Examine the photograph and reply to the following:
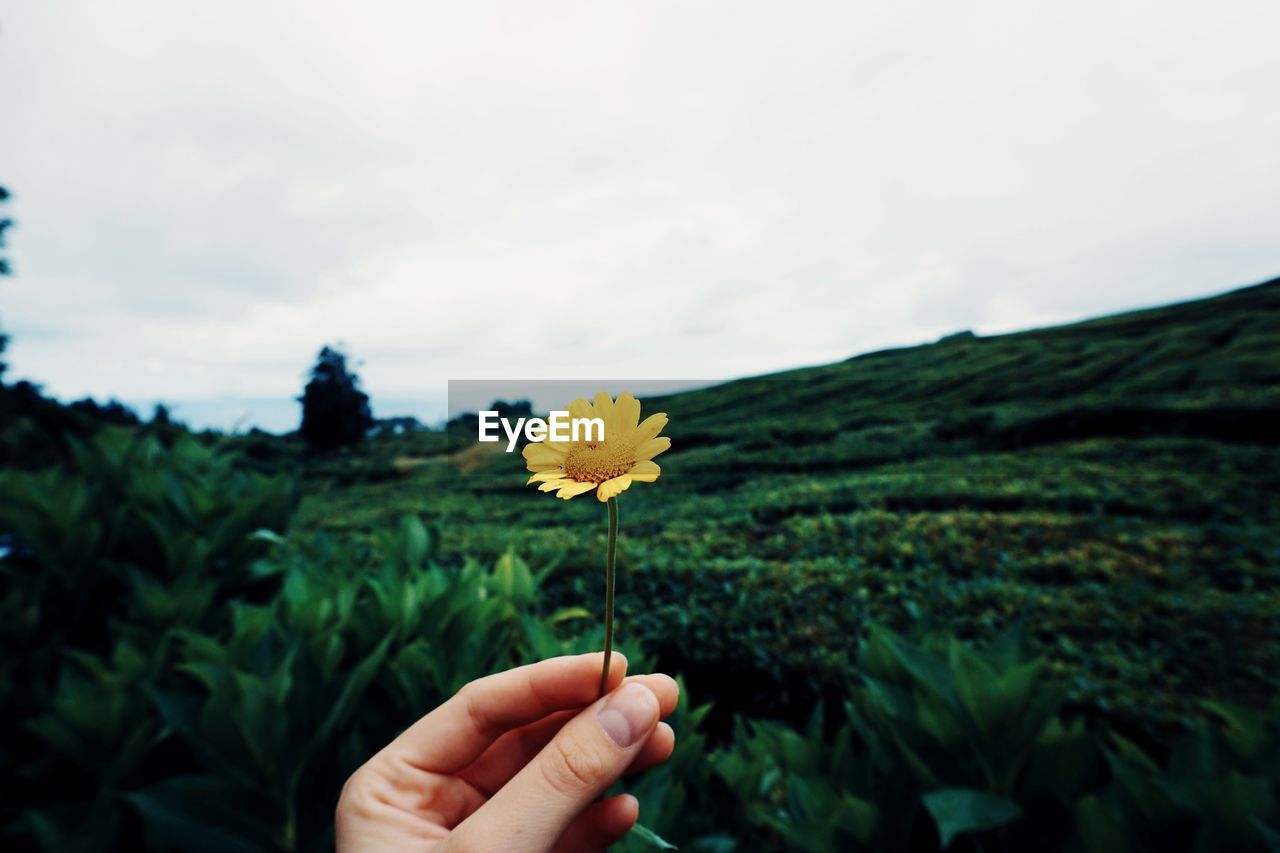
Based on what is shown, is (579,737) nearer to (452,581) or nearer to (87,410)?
(452,581)

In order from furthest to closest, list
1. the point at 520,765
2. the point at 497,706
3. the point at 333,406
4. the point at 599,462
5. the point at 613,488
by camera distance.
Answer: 1. the point at 333,406
2. the point at 520,765
3. the point at 497,706
4. the point at 599,462
5. the point at 613,488

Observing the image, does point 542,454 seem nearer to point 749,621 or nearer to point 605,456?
point 605,456

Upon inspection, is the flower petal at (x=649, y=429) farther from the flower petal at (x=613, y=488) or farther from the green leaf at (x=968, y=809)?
the green leaf at (x=968, y=809)

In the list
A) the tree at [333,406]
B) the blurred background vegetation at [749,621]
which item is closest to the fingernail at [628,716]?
the blurred background vegetation at [749,621]

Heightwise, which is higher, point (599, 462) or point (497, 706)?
point (599, 462)

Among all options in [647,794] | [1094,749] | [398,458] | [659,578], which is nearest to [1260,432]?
[659,578]

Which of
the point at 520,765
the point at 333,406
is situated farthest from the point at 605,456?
the point at 333,406

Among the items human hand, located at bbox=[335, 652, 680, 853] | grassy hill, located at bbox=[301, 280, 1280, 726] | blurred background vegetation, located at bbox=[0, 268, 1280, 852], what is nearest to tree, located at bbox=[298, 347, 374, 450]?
blurred background vegetation, located at bbox=[0, 268, 1280, 852]
